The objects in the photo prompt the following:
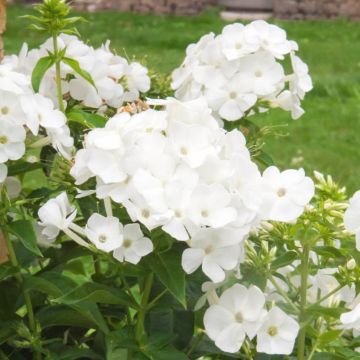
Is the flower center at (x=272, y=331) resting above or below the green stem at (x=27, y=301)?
above

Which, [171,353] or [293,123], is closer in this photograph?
[171,353]

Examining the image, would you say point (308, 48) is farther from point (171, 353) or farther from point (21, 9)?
point (171, 353)

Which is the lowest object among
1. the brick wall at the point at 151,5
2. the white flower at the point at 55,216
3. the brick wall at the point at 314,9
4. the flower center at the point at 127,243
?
the brick wall at the point at 151,5

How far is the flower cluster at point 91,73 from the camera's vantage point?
7.50 ft

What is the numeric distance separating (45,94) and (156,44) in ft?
30.1

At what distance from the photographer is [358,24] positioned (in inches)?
526

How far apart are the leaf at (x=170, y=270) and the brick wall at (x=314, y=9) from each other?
12426 mm

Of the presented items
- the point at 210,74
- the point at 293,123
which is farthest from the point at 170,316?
the point at 293,123

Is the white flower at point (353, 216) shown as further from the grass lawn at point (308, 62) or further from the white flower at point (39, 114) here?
the grass lawn at point (308, 62)

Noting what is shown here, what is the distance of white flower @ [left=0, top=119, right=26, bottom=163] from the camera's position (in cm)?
189

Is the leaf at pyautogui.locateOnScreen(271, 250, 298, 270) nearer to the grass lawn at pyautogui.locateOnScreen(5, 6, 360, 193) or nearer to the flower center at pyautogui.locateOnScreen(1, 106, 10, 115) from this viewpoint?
the flower center at pyautogui.locateOnScreen(1, 106, 10, 115)

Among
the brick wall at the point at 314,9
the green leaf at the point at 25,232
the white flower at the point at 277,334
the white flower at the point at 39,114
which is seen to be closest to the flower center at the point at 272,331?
the white flower at the point at 277,334

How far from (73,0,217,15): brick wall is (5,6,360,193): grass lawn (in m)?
0.38

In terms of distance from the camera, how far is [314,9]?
46.1ft
